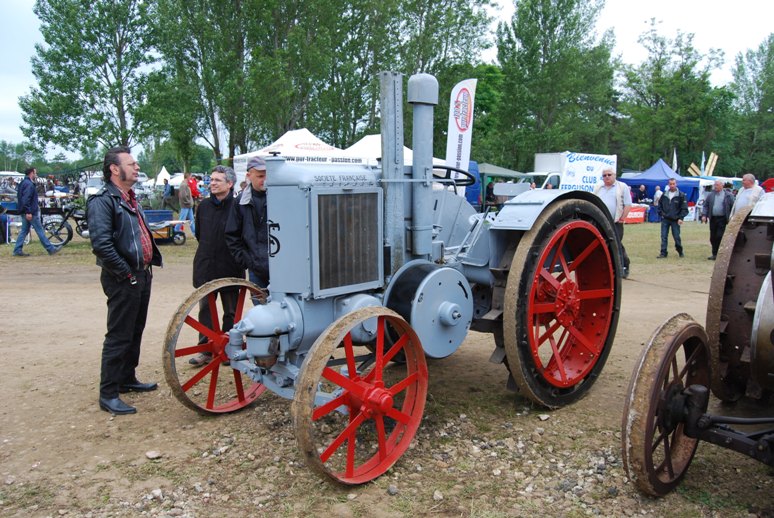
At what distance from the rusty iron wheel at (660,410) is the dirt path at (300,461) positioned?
0.17 m

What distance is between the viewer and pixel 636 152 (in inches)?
1679

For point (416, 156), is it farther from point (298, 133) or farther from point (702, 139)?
point (702, 139)

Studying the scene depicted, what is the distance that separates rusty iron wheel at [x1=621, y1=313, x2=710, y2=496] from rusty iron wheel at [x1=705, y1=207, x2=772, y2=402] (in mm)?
424

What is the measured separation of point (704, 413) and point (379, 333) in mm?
1503

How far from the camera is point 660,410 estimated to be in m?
2.66

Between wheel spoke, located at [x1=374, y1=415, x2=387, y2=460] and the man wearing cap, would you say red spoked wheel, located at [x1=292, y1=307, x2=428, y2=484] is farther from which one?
the man wearing cap

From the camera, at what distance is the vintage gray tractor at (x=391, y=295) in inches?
120

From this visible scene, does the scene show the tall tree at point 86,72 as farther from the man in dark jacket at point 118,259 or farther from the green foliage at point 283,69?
the man in dark jacket at point 118,259

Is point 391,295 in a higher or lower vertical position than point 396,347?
higher

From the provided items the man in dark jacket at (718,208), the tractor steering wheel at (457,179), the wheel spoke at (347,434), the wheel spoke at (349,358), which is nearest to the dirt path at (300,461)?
the wheel spoke at (347,434)

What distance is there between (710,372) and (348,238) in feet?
6.34

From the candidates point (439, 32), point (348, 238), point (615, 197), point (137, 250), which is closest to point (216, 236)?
point (137, 250)

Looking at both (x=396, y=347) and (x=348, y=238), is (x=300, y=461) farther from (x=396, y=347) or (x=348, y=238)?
(x=348, y=238)

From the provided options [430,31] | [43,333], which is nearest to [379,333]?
[43,333]
